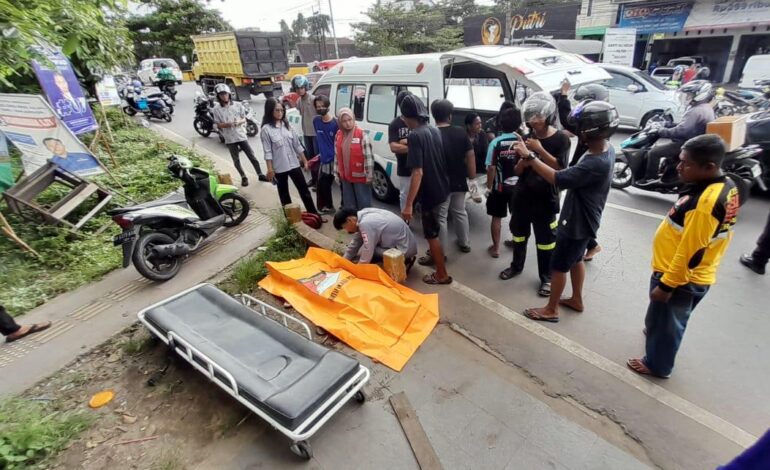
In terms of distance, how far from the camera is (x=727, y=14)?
51.3ft

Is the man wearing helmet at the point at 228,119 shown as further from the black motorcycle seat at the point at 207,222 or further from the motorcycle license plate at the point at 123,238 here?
the motorcycle license plate at the point at 123,238

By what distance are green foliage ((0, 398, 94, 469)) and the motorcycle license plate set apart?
5.50 ft

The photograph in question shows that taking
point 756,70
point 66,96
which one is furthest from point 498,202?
point 756,70

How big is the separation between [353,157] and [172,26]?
113ft

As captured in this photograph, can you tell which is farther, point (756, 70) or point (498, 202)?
point (756, 70)

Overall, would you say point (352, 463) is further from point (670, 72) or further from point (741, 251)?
point (670, 72)

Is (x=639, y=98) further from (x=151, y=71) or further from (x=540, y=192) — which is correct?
(x=151, y=71)

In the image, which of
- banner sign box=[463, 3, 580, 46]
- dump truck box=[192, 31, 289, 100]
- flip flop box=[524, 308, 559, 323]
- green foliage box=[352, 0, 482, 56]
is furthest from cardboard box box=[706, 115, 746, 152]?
green foliage box=[352, 0, 482, 56]

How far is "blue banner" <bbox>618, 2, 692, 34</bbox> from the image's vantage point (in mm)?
16844

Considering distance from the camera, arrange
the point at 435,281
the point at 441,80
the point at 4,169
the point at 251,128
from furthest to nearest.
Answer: the point at 251,128, the point at 4,169, the point at 441,80, the point at 435,281

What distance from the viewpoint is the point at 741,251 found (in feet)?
13.7

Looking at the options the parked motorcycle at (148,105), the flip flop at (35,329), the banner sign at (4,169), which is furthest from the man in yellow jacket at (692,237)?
the parked motorcycle at (148,105)

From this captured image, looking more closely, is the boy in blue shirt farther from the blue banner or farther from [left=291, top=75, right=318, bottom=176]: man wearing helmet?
the blue banner

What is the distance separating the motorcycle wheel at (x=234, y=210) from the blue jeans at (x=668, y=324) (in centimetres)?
498
